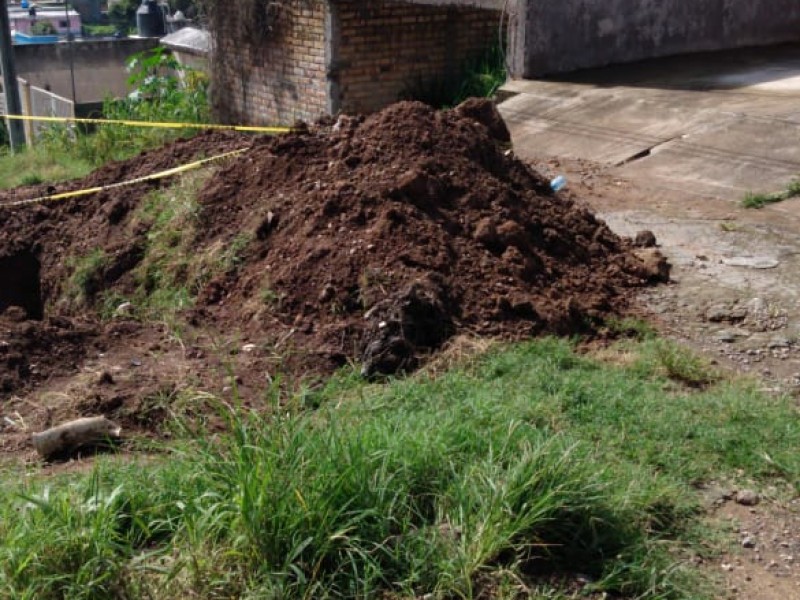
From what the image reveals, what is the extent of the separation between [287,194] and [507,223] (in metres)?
1.56

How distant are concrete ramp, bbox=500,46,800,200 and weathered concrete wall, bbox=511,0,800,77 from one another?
27 centimetres

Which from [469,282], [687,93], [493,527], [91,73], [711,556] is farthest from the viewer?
[91,73]

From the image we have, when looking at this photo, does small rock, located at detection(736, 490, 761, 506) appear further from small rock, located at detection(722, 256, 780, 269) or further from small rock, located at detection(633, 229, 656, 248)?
small rock, located at detection(633, 229, 656, 248)

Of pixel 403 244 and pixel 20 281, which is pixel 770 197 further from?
pixel 20 281

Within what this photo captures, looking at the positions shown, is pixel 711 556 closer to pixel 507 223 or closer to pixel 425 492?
pixel 425 492

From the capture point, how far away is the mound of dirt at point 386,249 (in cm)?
574

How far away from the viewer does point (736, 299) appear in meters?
6.35

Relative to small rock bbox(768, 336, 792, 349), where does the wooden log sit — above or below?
below

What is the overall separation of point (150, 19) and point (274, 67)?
15302 mm

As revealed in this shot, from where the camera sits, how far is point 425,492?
153 inches

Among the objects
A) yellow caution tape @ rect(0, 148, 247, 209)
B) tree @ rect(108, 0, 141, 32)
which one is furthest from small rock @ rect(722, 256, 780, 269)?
tree @ rect(108, 0, 141, 32)

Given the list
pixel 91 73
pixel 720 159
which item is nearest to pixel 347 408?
pixel 720 159

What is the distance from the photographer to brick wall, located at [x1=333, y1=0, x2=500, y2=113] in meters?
13.6

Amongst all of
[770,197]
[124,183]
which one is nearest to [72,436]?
[124,183]
